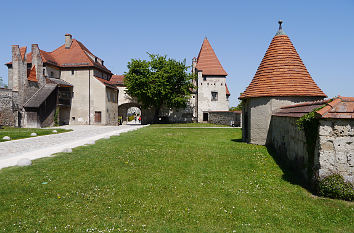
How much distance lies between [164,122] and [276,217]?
3588 centimetres

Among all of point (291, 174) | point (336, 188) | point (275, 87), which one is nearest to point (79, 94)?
point (275, 87)

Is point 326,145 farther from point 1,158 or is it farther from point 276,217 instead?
point 1,158

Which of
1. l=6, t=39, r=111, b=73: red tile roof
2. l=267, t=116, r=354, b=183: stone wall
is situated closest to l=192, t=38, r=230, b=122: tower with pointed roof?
l=6, t=39, r=111, b=73: red tile roof

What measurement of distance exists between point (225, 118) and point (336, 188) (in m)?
27.5

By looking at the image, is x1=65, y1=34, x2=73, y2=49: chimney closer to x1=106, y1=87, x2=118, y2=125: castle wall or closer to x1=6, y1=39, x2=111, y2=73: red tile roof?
x1=6, y1=39, x2=111, y2=73: red tile roof

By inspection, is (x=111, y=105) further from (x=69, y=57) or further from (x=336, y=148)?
(x=336, y=148)

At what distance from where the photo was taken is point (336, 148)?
5633 mm

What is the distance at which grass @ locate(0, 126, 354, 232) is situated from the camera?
422 centimetres

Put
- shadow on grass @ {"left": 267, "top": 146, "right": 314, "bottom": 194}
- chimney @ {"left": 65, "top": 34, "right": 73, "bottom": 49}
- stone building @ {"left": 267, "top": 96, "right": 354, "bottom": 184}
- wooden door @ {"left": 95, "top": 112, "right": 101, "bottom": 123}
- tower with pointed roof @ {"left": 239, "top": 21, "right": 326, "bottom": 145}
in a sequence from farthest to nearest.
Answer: chimney @ {"left": 65, "top": 34, "right": 73, "bottom": 49} < wooden door @ {"left": 95, "top": 112, "right": 101, "bottom": 123} < tower with pointed roof @ {"left": 239, "top": 21, "right": 326, "bottom": 145} < shadow on grass @ {"left": 267, "top": 146, "right": 314, "bottom": 194} < stone building @ {"left": 267, "top": 96, "right": 354, "bottom": 184}

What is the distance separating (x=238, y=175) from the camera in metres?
7.22

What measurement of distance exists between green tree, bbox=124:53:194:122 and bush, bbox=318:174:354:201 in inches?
1158

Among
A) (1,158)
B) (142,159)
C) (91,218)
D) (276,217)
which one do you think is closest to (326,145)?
(276,217)

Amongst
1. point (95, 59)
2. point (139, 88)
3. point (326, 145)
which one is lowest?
point (326, 145)

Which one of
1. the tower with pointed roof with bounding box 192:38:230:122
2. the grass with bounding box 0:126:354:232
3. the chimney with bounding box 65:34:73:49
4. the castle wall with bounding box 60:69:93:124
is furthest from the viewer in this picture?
the tower with pointed roof with bounding box 192:38:230:122
